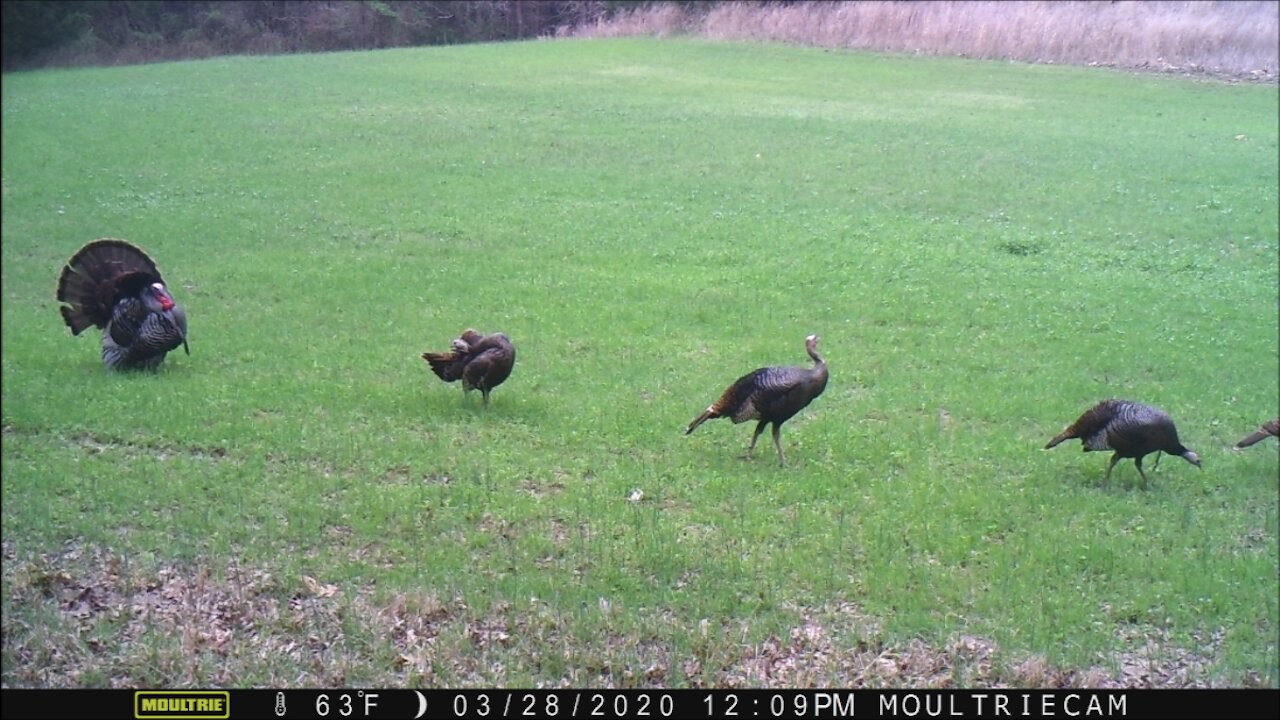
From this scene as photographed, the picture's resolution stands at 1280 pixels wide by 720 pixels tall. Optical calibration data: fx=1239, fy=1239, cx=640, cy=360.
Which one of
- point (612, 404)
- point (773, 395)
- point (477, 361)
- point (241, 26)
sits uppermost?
point (241, 26)

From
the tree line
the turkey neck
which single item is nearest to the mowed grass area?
the tree line

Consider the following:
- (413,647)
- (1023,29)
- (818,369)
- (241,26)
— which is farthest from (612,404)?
(1023,29)

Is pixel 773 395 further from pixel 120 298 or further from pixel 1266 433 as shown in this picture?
pixel 120 298

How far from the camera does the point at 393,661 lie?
6195 mm

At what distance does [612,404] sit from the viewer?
10.5 metres

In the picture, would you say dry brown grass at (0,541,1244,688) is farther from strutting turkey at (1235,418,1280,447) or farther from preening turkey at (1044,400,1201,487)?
strutting turkey at (1235,418,1280,447)

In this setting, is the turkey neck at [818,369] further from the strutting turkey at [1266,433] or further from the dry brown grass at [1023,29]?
the dry brown grass at [1023,29]

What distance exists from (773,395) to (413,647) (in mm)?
3580

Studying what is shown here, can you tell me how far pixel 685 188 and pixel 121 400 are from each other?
1190cm

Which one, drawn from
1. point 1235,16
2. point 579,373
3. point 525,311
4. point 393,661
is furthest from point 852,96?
point 393,661

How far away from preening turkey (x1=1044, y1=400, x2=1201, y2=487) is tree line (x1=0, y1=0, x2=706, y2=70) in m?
7.24
